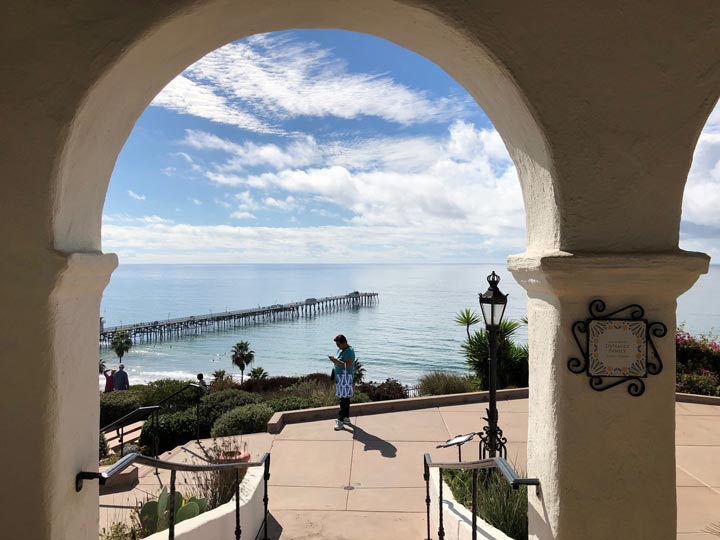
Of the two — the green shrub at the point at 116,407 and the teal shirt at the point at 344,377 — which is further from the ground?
the teal shirt at the point at 344,377

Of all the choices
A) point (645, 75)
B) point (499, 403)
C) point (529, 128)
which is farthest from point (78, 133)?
point (499, 403)

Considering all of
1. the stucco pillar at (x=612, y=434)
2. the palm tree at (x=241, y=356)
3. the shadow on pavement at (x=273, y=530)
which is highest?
the stucco pillar at (x=612, y=434)

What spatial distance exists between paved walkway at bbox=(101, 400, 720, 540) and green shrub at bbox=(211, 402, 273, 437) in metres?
0.77

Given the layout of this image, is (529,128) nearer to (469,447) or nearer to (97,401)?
(97,401)

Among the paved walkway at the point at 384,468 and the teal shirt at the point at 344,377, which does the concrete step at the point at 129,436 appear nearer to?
the paved walkway at the point at 384,468

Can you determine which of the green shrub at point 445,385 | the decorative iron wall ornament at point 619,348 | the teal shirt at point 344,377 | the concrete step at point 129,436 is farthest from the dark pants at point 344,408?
the decorative iron wall ornament at point 619,348

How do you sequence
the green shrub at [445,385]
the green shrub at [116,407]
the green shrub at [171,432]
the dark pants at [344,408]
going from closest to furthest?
the dark pants at [344,408] < the green shrub at [171,432] < the green shrub at [445,385] < the green shrub at [116,407]

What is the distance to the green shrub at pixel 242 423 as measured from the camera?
28.1ft

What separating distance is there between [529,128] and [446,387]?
10.2 m

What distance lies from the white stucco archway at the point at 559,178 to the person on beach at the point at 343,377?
18.5ft

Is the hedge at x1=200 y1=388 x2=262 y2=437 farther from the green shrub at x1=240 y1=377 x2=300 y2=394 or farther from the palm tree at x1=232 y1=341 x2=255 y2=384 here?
the palm tree at x1=232 y1=341 x2=255 y2=384

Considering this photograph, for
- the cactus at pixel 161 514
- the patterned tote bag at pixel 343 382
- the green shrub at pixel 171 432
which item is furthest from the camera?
the green shrub at pixel 171 432

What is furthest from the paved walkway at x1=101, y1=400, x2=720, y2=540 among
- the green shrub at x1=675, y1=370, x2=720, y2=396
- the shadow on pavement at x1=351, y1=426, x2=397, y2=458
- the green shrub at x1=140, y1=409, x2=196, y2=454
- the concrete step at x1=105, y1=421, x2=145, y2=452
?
the concrete step at x1=105, y1=421, x2=145, y2=452

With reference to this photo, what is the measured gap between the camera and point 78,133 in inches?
91.6
